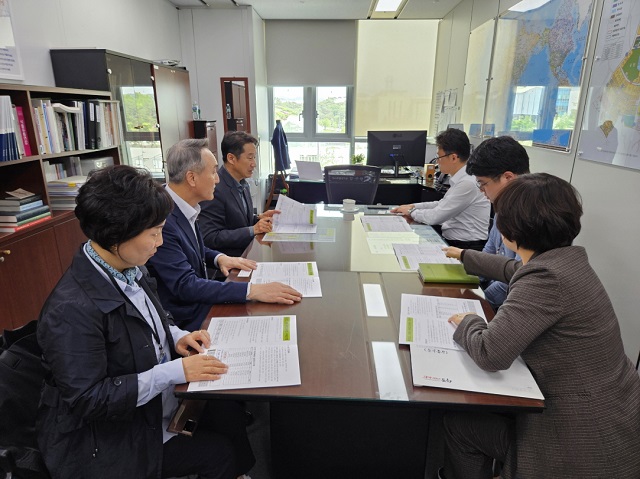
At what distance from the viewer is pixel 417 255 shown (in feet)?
6.42

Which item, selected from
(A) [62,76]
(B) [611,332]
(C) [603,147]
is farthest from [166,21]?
(B) [611,332]

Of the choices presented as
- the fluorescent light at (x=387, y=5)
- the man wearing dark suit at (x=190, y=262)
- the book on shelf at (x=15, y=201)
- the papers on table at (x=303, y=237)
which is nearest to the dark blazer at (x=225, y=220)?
the papers on table at (x=303, y=237)

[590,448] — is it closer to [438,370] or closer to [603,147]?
[438,370]

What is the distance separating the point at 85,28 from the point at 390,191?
3116 millimetres

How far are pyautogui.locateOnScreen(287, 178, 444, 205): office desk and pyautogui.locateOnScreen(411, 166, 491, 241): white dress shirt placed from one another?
1350 mm

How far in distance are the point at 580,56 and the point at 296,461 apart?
264 cm

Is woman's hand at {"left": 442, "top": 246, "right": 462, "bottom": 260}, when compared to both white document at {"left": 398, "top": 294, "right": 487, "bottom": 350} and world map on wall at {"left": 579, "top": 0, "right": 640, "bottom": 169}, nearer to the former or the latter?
white document at {"left": 398, "top": 294, "right": 487, "bottom": 350}

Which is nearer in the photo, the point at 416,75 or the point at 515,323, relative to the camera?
the point at 515,323

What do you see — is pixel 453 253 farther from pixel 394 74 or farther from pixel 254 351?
pixel 394 74

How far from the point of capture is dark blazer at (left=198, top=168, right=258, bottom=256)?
7.52 ft

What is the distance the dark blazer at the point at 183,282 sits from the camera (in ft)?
4.80

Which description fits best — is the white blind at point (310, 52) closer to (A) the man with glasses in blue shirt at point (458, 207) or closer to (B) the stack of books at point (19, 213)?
(A) the man with glasses in blue shirt at point (458, 207)

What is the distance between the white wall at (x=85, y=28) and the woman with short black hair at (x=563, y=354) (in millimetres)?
3143

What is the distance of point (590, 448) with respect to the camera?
3.35 ft
